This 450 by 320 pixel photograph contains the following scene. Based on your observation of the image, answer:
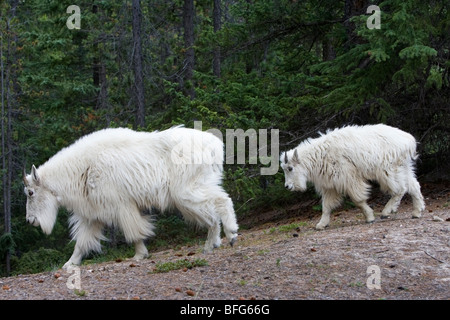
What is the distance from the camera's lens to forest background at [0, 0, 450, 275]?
514 inches

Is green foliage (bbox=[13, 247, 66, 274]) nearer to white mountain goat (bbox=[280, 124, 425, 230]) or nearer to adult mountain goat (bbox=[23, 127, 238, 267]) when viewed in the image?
adult mountain goat (bbox=[23, 127, 238, 267])

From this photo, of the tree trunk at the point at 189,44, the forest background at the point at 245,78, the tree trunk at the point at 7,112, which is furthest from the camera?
the tree trunk at the point at 7,112

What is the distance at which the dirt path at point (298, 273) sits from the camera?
647 cm

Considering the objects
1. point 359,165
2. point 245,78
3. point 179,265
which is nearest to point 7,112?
point 245,78

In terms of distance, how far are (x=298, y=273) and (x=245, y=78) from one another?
8.81m

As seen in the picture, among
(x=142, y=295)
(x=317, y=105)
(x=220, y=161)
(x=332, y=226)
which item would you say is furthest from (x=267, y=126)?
(x=142, y=295)

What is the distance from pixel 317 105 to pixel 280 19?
11.1 ft

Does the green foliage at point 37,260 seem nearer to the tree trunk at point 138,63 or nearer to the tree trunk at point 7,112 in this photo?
the tree trunk at point 7,112

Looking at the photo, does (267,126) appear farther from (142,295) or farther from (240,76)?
(142,295)

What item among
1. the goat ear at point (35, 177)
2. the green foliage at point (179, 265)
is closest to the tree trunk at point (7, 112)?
the goat ear at point (35, 177)

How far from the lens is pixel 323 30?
55.8ft

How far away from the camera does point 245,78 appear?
15.3m

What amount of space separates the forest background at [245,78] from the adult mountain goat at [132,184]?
3364mm
